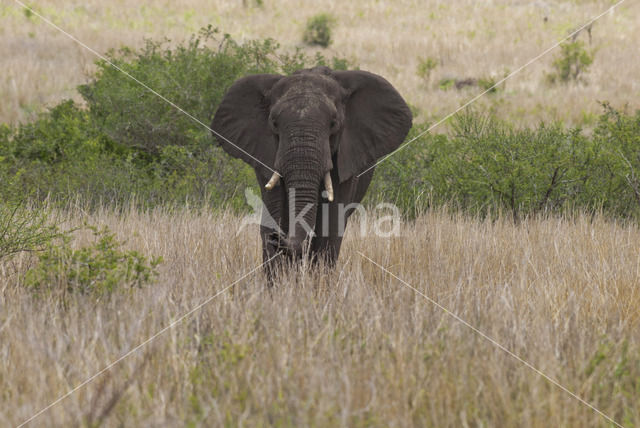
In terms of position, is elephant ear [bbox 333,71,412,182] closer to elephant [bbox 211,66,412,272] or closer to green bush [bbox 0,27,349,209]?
elephant [bbox 211,66,412,272]

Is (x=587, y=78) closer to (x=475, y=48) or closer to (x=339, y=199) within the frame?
(x=475, y=48)

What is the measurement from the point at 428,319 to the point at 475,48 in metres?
30.0

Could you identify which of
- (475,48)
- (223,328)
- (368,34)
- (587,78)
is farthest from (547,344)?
(368,34)

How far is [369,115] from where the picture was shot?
5.69 metres

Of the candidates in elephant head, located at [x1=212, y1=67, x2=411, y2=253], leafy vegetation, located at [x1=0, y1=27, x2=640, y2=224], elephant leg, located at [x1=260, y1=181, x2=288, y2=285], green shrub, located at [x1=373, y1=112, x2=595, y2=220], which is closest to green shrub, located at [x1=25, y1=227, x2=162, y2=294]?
elephant leg, located at [x1=260, y1=181, x2=288, y2=285]

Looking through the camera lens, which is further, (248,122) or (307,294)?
(248,122)

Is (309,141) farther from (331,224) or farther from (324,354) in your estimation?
(324,354)

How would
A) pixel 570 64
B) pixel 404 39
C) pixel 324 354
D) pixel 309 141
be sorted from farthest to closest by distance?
1. pixel 404 39
2. pixel 570 64
3. pixel 309 141
4. pixel 324 354

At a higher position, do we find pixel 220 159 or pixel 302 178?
pixel 220 159

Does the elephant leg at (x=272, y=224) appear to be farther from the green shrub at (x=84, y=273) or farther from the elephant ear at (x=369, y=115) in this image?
the green shrub at (x=84, y=273)

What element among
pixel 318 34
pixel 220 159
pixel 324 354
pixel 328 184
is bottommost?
pixel 324 354

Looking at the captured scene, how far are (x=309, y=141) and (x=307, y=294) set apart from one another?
1.09 m

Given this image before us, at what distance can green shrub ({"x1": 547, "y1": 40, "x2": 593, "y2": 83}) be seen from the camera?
25.7 metres

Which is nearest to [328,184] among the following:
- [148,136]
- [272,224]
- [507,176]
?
[272,224]
